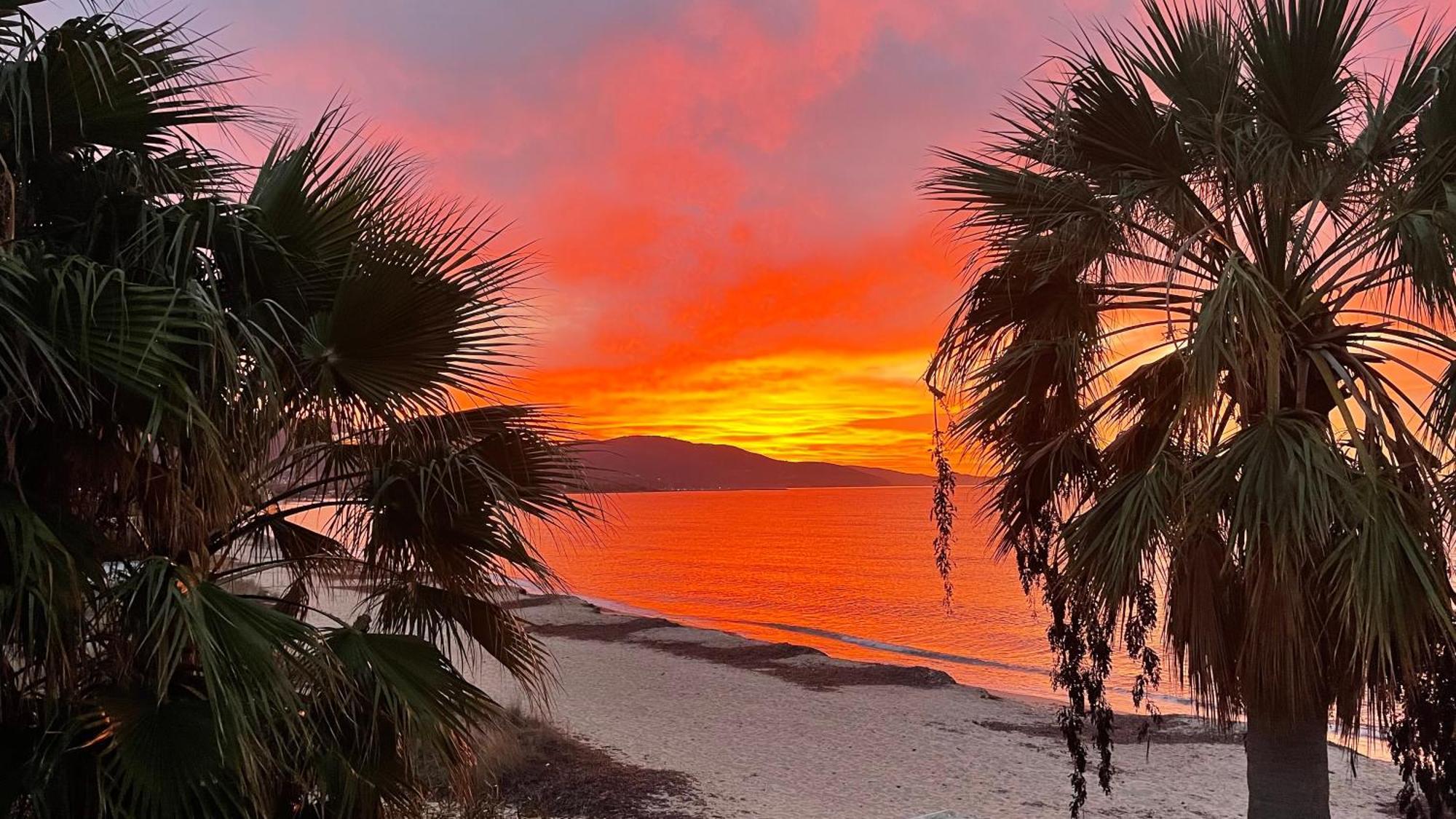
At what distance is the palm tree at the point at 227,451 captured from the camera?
3.33 m

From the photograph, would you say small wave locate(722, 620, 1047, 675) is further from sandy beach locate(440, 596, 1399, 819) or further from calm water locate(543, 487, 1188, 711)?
sandy beach locate(440, 596, 1399, 819)

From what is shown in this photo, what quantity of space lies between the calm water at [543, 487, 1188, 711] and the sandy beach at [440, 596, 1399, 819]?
334 centimetres

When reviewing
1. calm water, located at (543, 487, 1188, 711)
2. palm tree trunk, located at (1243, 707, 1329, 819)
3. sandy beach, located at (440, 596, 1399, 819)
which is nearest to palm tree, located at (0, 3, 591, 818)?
calm water, located at (543, 487, 1188, 711)

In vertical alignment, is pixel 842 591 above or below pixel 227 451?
below

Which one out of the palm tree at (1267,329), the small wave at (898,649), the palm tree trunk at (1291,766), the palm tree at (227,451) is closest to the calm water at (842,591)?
the small wave at (898,649)

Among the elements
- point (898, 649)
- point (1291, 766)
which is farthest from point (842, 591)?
point (1291, 766)

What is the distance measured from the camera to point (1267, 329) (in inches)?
162

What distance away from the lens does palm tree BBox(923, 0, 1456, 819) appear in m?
4.27

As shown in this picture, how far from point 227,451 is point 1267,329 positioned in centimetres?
455

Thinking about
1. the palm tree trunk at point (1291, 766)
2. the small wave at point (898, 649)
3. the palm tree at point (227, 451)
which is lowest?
the small wave at point (898, 649)

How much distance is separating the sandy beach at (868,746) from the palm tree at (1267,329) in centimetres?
618

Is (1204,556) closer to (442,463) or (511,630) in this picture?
(511,630)

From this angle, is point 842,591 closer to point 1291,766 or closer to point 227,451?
point 1291,766

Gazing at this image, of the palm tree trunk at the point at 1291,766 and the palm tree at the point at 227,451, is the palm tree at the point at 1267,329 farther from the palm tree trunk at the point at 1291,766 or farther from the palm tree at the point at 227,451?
the palm tree at the point at 227,451
